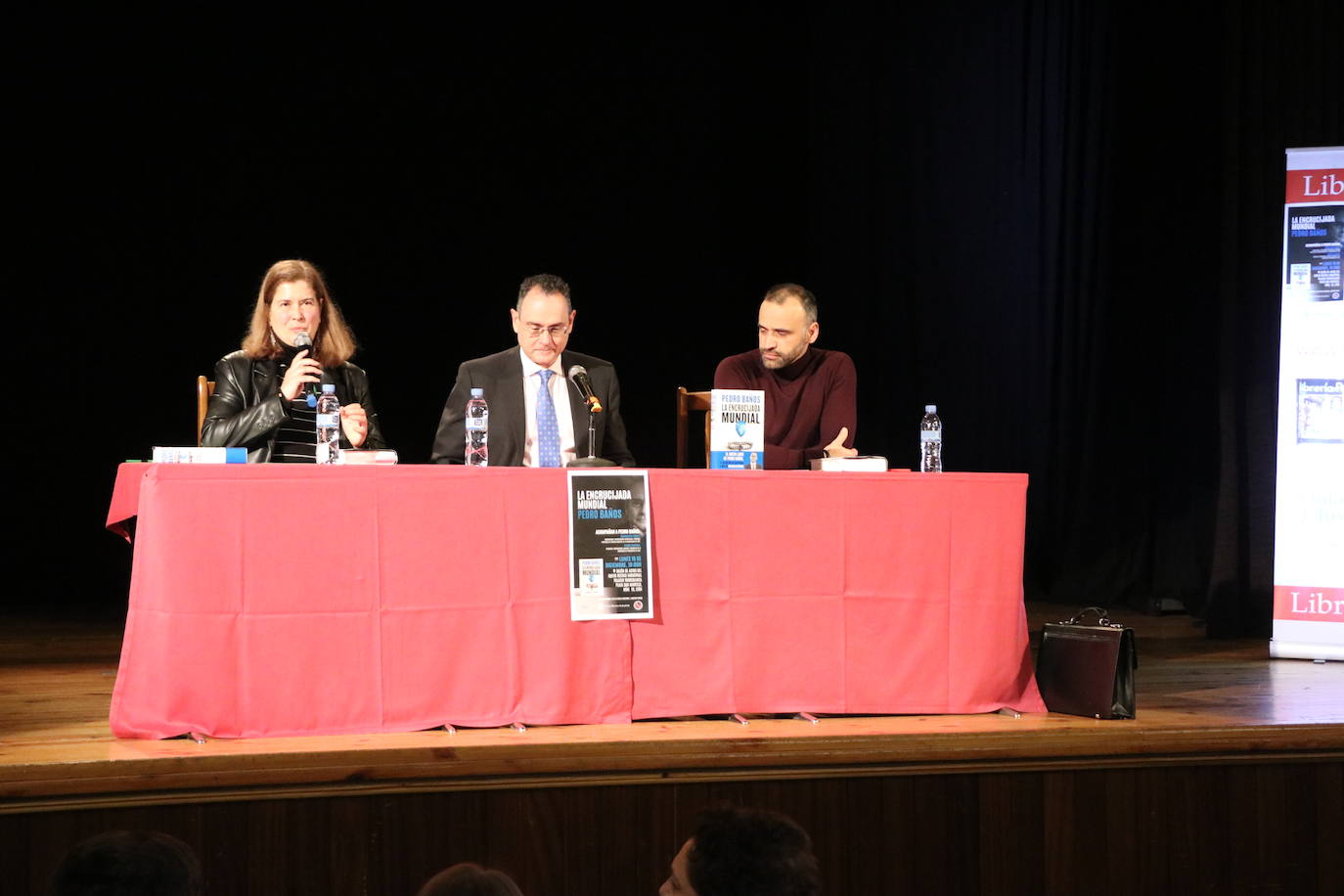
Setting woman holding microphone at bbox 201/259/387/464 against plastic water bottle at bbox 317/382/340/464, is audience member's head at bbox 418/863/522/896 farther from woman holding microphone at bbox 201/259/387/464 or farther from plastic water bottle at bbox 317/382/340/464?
woman holding microphone at bbox 201/259/387/464

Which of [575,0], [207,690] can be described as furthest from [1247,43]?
[207,690]

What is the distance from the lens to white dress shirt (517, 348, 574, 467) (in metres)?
3.44

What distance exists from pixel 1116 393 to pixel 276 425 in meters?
4.01

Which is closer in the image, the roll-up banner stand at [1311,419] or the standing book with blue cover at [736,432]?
the standing book with blue cover at [736,432]

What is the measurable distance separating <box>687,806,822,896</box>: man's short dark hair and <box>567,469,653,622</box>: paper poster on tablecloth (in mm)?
1365

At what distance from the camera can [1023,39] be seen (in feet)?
19.5

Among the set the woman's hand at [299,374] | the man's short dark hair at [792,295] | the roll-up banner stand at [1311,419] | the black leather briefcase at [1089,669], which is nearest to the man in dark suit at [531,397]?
Result: the woman's hand at [299,374]

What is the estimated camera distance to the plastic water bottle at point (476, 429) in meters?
3.12

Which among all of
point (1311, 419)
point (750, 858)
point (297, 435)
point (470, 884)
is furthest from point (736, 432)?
point (1311, 419)

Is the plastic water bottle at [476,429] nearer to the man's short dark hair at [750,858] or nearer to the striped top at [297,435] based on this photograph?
the striped top at [297,435]

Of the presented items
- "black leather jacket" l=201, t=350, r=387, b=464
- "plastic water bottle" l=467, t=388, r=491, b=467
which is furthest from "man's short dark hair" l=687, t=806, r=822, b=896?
"black leather jacket" l=201, t=350, r=387, b=464

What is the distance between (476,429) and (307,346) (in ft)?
1.49

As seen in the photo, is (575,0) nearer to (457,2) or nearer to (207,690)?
(457,2)

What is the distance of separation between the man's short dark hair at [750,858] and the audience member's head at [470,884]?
12.3 inches
